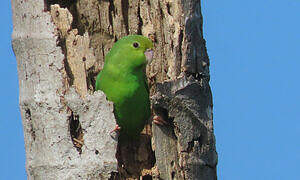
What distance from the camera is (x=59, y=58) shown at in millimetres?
4703

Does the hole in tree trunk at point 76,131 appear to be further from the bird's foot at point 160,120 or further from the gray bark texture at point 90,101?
the bird's foot at point 160,120

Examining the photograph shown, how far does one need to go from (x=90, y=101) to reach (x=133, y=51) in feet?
2.05

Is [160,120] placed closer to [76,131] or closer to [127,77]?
[127,77]

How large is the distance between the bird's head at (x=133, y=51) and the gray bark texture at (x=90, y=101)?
0.10 metres

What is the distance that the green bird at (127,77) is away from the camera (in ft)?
16.1

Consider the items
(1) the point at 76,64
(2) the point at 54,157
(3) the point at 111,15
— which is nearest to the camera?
(2) the point at 54,157

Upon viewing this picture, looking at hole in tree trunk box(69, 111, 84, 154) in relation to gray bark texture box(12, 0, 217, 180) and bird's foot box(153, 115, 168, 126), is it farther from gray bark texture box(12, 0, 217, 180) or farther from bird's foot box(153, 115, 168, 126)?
bird's foot box(153, 115, 168, 126)

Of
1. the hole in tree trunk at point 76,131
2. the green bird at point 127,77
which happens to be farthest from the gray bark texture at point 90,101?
the green bird at point 127,77

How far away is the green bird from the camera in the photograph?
492cm

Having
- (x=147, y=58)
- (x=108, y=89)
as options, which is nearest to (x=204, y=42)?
(x=147, y=58)

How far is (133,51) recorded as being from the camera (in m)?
4.93

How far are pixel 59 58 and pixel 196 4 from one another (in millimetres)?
1241

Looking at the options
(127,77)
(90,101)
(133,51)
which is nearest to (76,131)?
(90,101)

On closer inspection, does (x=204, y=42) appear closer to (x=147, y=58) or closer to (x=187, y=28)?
(x=187, y=28)
